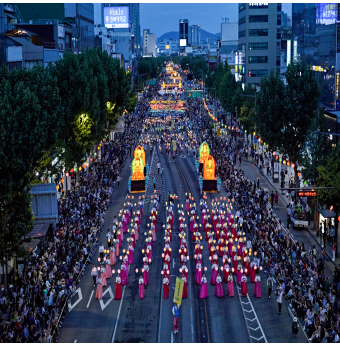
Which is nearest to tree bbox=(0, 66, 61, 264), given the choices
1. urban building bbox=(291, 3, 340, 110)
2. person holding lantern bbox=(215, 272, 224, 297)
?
person holding lantern bbox=(215, 272, 224, 297)

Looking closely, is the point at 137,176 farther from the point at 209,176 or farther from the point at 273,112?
the point at 273,112

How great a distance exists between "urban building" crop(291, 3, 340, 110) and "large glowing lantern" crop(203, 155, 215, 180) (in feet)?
51.6

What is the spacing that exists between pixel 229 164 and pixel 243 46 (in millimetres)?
65461

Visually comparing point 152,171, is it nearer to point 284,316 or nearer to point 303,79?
point 303,79

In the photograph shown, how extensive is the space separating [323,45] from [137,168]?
2921 cm

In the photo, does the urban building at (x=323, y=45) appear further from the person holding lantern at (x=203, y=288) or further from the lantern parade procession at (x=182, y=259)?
the person holding lantern at (x=203, y=288)

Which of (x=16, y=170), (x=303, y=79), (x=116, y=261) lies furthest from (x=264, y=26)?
(x=16, y=170)

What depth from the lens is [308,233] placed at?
38.9 metres

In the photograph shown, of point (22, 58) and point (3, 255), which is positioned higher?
point (22, 58)

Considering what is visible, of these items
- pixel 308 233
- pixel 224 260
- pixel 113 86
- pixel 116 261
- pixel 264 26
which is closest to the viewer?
pixel 224 260

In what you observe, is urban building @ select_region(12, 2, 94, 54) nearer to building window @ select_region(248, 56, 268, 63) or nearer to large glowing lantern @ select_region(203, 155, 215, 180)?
large glowing lantern @ select_region(203, 155, 215, 180)

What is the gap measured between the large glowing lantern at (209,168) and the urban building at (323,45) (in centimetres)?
1573

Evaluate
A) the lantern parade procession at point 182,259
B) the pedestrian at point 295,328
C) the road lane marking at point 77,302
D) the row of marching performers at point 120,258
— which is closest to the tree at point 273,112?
the lantern parade procession at point 182,259

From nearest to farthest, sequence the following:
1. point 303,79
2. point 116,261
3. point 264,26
A: point 116,261 → point 303,79 → point 264,26
